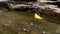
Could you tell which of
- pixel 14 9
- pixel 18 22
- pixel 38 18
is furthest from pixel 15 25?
pixel 14 9

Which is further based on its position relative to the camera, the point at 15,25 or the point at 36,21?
the point at 36,21

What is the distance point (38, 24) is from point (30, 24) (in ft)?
0.43

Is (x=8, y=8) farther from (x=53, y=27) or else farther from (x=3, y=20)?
(x=53, y=27)

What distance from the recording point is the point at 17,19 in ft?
8.06

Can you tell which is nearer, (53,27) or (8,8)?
(53,27)

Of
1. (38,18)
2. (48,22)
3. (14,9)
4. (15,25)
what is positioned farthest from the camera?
(14,9)

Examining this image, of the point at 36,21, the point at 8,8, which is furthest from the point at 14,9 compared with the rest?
the point at 36,21

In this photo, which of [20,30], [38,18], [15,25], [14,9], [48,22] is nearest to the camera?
[20,30]

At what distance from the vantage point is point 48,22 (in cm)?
232

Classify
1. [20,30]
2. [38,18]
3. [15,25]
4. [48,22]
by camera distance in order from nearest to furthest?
[20,30] < [15,25] < [48,22] < [38,18]

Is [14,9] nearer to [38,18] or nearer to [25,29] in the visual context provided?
[38,18]

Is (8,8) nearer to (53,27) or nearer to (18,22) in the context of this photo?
(18,22)

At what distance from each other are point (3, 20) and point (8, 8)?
839mm

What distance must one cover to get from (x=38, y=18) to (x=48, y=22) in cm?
23
